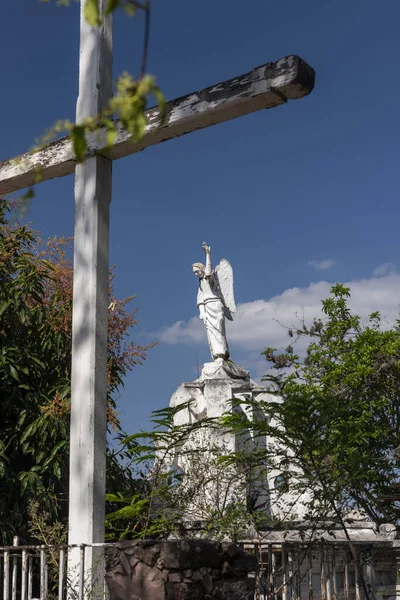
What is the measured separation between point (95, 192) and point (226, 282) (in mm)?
9377

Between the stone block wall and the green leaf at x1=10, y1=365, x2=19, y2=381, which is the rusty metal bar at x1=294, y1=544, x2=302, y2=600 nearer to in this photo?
the stone block wall

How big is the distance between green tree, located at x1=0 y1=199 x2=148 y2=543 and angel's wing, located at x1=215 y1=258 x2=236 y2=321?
5029 millimetres

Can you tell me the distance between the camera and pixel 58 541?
455 centimetres

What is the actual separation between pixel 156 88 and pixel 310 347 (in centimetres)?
1661

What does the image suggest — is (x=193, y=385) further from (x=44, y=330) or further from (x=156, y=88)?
(x=156, y=88)

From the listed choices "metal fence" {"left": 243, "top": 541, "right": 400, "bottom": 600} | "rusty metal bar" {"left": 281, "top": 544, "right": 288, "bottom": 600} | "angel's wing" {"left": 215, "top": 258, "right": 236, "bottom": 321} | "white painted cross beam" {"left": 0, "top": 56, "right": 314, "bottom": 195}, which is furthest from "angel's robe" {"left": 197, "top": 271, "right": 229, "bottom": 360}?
"white painted cross beam" {"left": 0, "top": 56, "right": 314, "bottom": 195}

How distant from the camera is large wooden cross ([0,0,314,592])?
3.70 metres

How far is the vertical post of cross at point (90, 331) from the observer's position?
3936mm

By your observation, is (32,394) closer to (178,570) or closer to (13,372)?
(13,372)

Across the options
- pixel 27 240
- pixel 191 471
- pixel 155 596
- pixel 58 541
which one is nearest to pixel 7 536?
pixel 191 471

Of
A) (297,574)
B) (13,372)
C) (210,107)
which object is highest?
(210,107)

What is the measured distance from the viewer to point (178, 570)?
342cm

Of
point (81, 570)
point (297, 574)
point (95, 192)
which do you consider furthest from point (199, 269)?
point (81, 570)

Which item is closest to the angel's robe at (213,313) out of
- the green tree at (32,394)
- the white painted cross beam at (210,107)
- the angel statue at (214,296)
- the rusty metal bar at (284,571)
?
the angel statue at (214,296)
